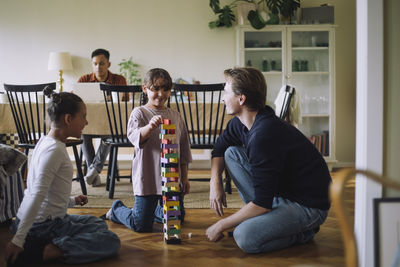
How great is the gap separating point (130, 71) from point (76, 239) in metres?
3.47

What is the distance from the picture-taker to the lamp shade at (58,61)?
4836mm

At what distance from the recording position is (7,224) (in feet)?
7.70

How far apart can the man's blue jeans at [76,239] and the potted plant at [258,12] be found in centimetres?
352

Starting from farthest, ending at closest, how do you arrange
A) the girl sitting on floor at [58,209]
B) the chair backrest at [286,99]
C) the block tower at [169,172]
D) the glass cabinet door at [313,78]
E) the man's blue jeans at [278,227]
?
the glass cabinet door at [313,78] < the chair backrest at [286,99] < the block tower at [169,172] < the man's blue jeans at [278,227] < the girl sitting on floor at [58,209]

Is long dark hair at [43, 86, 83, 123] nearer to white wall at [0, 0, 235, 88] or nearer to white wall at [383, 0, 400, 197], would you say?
white wall at [383, 0, 400, 197]

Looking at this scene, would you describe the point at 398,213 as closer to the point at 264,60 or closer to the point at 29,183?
the point at 29,183

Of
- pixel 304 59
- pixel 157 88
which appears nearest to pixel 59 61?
pixel 304 59

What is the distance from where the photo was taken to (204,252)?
1.88 metres

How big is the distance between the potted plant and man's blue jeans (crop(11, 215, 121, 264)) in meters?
3.52

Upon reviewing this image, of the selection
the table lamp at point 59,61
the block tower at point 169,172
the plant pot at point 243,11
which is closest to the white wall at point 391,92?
the block tower at point 169,172

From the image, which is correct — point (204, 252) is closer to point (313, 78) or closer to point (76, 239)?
point (76, 239)

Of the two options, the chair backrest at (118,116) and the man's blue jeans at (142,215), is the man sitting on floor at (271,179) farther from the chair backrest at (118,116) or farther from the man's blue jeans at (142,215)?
the chair backrest at (118,116)

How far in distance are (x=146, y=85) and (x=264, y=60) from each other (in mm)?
3033

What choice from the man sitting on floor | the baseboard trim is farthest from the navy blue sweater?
the baseboard trim
